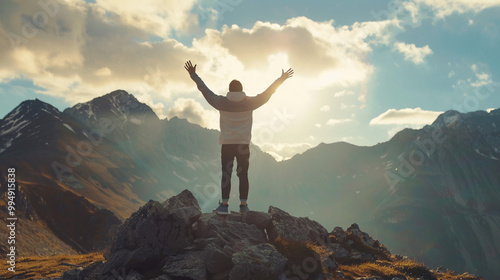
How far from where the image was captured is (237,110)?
43.0 ft

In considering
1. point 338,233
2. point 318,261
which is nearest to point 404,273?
point 318,261

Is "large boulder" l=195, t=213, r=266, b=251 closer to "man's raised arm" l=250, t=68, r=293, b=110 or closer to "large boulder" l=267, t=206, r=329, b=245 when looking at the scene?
"large boulder" l=267, t=206, r=329, b=245

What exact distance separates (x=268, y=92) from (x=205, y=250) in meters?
6.55

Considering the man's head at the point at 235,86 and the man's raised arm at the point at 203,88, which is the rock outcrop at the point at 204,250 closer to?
the man's raised arm at the point at 203,88

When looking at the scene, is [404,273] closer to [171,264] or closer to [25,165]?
[171,264]

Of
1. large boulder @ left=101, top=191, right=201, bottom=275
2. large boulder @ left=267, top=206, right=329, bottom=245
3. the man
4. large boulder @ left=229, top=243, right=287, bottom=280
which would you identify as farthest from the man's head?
large boulder @ left=229, top=243, right=287, bottom=280

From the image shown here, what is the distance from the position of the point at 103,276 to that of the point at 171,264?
7.56 feet

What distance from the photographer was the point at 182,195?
16828 millimetres

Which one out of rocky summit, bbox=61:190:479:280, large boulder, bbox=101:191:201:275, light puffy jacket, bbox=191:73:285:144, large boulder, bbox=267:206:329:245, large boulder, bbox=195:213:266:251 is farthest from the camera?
large boulder, bbox=267:206:329:245

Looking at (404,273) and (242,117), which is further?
(404,273)

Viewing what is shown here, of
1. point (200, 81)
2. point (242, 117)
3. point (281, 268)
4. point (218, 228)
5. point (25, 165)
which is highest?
point (25, 165)

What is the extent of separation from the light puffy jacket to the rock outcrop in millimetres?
3295

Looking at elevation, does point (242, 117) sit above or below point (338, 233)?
above

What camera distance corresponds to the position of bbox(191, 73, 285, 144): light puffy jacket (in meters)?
13.1
